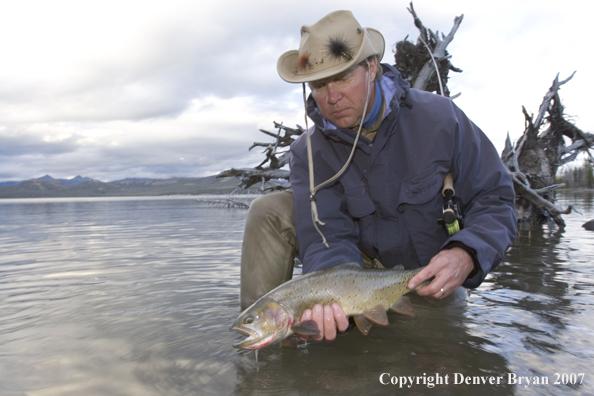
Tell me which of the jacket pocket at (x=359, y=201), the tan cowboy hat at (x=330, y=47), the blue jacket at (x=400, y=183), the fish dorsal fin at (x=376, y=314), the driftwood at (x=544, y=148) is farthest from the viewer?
the driftwood at (x=544, y=148)

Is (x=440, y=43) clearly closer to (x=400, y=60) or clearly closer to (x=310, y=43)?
(x=400, y=60)

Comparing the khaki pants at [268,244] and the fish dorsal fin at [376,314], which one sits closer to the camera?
the fish dorsal fin at [376,314]


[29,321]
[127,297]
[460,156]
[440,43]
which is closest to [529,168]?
[440,43]

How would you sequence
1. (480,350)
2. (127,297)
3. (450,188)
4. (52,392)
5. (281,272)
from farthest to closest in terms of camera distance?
(127,297) < (281,272) < (450,188) < (480,350) < (52,392)

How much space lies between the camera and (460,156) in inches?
140

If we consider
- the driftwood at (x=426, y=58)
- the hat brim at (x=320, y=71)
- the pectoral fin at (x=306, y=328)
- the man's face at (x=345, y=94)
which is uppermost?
the driftwood at (x=426, y=58)

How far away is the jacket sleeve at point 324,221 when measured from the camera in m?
3.62

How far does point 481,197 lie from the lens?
11.5ft

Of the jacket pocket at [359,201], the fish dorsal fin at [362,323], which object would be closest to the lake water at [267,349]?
the fish dorsal fin at [362,323]

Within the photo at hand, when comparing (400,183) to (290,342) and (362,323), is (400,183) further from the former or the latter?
(290,342)

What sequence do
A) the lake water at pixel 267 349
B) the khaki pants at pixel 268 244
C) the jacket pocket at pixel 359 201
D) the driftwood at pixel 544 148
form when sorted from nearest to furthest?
the lake water at pixel 267 349 < the jacket pocket at pixel 359 201 < the khaki pants at pixel 268 244 < the driftwood at pixel 544 148

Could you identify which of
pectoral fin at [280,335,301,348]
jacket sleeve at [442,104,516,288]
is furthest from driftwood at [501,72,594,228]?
pectoral fin at [280,335,301,348]

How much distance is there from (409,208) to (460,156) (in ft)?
2.03

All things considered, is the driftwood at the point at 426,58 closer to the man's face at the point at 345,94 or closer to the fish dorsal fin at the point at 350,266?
the man's face at the point at 345,94
